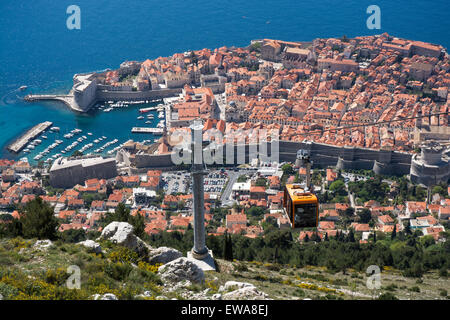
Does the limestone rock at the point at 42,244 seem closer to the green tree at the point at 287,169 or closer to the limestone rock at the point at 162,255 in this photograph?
the limestone rock at the point at 162,255

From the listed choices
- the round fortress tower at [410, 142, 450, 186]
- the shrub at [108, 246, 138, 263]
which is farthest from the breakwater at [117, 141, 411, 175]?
the shrub at [108, 246, 138, 263]

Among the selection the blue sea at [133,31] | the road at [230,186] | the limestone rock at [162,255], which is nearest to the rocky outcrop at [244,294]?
the limestone rock at [162,255]

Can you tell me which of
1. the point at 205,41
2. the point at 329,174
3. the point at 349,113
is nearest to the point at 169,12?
the point at 205,41

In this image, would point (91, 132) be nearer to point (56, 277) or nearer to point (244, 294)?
point (56, 277)

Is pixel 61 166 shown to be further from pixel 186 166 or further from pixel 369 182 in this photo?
pixel 369 182

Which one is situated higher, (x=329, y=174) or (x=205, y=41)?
(x=205, y=41)

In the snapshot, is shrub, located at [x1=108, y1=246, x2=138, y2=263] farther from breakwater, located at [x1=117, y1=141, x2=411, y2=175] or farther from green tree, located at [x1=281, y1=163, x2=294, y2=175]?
breakwater, located at [x1=117, y1=141, x2=411, y2=175]

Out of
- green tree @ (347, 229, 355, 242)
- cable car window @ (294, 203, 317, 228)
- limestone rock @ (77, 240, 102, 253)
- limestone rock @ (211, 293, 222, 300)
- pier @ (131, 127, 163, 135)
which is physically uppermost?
pier @ (131, 127, 163, 135)
